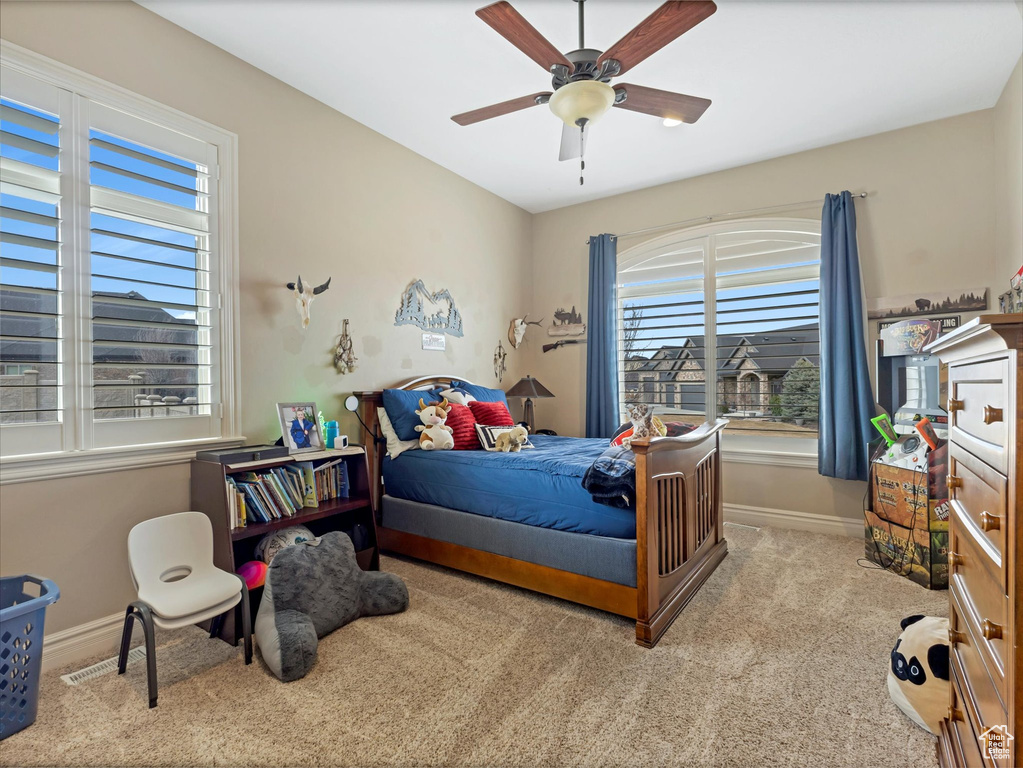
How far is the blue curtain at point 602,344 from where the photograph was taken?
4582 mm

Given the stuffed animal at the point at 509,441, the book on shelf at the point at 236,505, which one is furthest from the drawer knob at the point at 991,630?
the book on shelf at the point at 236,505

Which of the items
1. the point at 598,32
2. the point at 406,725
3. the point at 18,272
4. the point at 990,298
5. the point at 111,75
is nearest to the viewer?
the point at 406,725

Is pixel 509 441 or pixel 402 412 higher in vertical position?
pixel 402 412

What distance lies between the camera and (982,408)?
1037 millimetres

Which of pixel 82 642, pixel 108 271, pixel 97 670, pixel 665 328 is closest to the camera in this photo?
pixel 97 670

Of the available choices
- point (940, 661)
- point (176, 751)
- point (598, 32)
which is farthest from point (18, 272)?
point (940, 661)

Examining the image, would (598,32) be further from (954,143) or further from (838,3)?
(954,143)

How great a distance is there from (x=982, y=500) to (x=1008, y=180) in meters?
3.09

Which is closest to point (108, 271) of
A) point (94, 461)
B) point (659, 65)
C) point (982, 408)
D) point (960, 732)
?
point (94, 461)

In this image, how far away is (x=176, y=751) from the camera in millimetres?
1548

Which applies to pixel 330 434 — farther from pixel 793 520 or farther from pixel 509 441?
pixel 793 520

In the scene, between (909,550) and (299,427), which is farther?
(909,550)

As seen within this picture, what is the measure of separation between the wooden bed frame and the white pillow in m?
0.15

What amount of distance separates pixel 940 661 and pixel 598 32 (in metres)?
2.94
